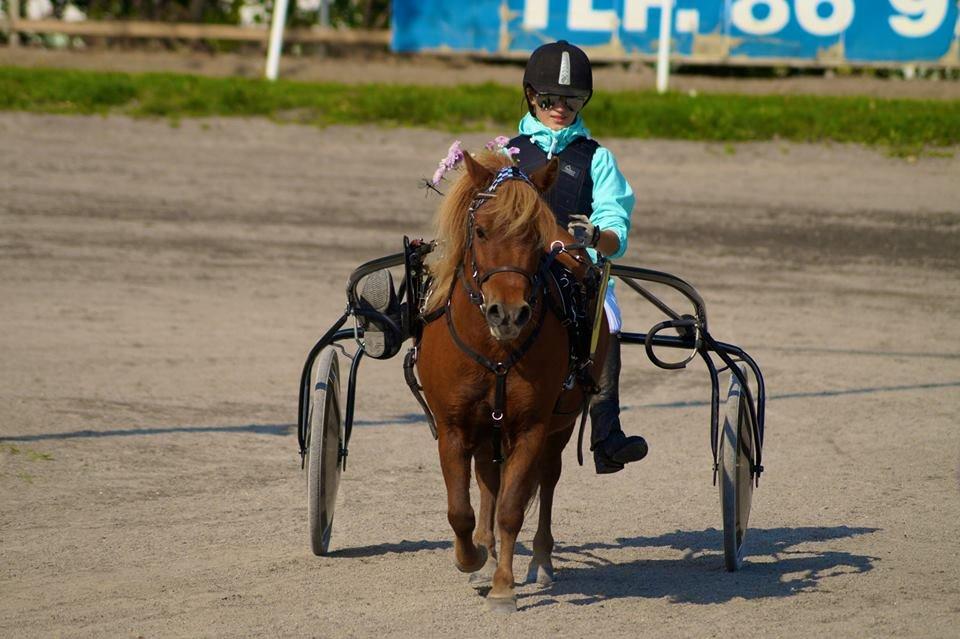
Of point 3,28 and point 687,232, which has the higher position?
point 3,28

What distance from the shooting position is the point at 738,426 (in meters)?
5.89

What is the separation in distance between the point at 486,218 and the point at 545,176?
31 centimetres

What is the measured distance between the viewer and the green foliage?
1670cm

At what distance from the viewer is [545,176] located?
16.4ft

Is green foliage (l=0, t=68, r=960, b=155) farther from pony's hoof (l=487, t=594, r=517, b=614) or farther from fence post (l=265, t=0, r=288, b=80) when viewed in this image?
pony's hoof (l=487, t=594, r=517, b=614)

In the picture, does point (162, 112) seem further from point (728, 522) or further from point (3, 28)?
point (728, 522)

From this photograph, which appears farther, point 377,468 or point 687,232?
point 687,232

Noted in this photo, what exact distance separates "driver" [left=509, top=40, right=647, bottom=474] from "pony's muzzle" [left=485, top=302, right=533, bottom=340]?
0.95m

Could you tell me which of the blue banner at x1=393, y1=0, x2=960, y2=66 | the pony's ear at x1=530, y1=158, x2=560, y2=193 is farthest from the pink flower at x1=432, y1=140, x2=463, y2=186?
the blue banner at x1=393, y1=0, x2=960, y2=66

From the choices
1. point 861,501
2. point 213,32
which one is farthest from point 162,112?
point 861,501

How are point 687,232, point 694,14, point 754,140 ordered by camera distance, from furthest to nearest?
1. point 694,14
2. point 754,140
3. point 687,232

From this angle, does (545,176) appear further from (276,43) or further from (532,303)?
(276,43)

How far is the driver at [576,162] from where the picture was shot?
5.52m

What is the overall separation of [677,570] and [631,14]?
13348 millimetres
